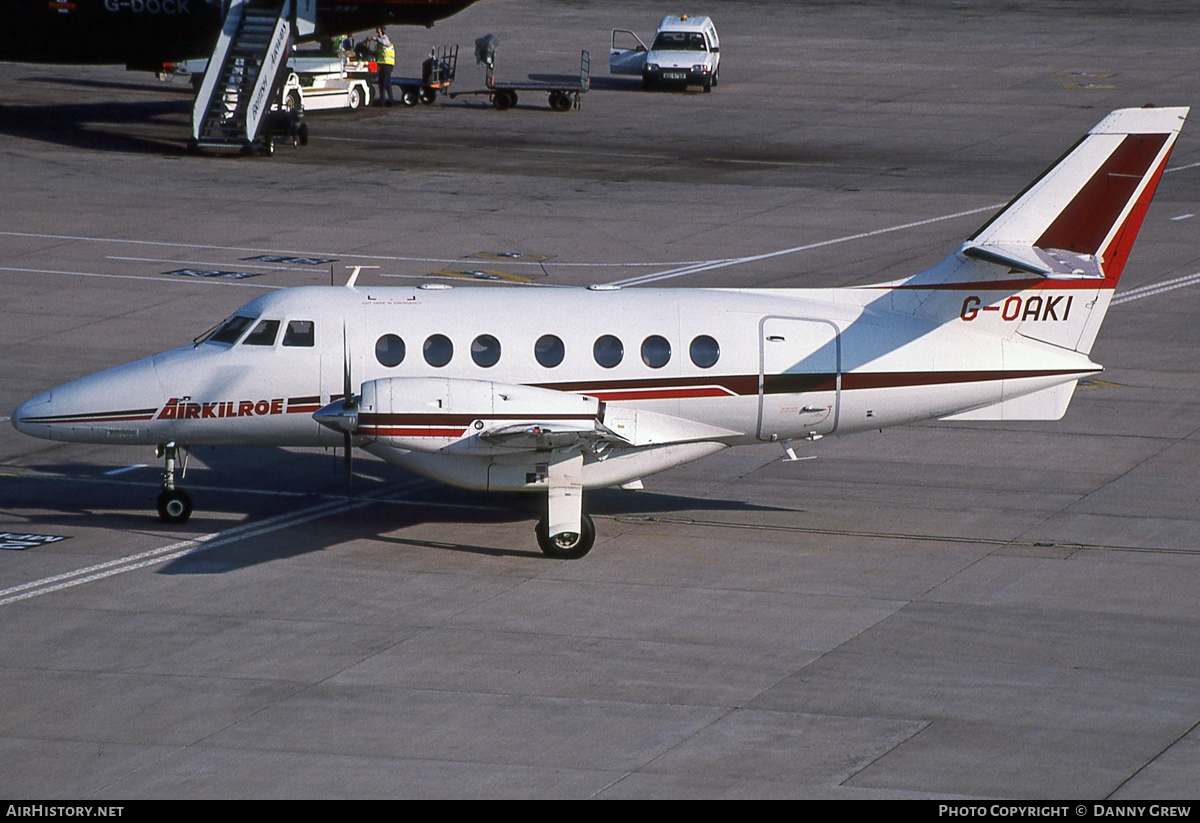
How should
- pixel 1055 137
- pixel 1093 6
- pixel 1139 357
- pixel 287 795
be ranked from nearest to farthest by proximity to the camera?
pixel 287 795, pixel 1139 357, pixel 1055 137, pixel 1093 6

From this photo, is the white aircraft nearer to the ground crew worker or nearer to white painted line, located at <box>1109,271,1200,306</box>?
white painted line, located at <box>1109,271,1200,306</box>

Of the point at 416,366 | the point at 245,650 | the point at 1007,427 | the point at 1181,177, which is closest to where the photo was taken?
the point at 245,650

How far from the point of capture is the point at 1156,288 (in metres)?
39.6

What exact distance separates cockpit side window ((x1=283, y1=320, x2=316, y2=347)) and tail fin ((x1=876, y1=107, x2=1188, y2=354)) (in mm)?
8486

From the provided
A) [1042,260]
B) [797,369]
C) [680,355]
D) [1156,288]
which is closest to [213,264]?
[680,355]

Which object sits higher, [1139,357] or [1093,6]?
[1093,6]

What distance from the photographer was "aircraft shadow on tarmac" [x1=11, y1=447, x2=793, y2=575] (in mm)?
23312

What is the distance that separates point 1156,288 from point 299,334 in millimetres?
24236

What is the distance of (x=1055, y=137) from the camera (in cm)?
5862

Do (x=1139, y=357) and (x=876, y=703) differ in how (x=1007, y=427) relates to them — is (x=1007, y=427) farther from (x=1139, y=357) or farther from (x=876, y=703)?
(x=876, y=703)

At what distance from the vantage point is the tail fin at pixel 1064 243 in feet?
75.5

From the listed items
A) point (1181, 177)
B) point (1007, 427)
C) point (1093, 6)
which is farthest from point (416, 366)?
point (1093, 6)

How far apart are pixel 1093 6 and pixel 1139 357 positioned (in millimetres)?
63341

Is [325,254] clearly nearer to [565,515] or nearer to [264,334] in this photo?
[264,334]
